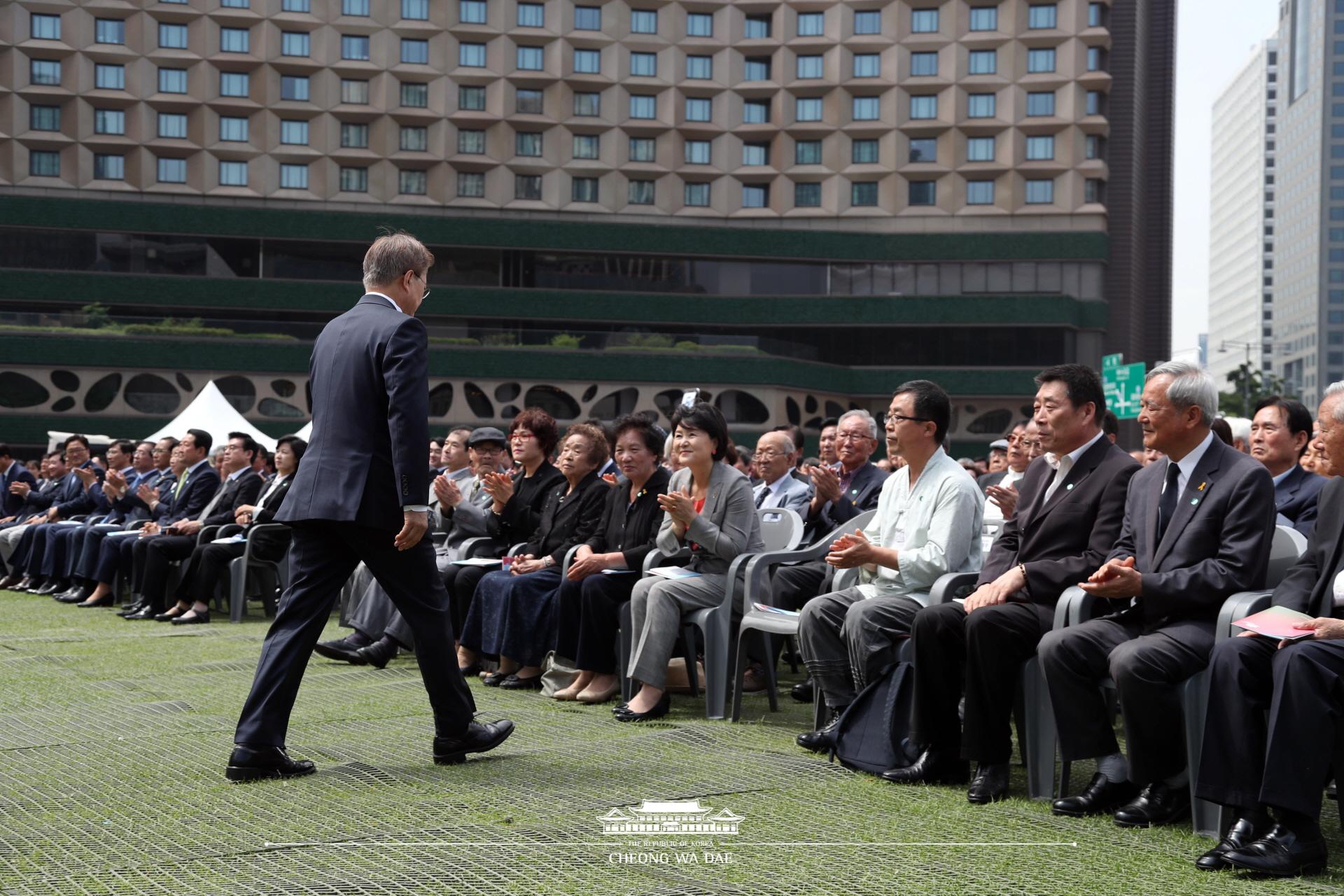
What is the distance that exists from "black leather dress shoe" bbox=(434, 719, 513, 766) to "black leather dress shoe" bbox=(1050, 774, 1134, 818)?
232cm

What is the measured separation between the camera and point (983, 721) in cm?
536

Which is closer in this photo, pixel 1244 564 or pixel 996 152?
pixel 1244 564

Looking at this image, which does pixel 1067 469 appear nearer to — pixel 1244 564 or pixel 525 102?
pixel 1244 564

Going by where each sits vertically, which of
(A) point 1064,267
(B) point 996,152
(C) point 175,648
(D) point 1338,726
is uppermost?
(B) point 996,152

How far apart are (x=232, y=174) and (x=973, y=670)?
47618mm

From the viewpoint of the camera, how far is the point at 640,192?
2003 inches

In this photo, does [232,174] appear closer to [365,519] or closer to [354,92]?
[354,92]

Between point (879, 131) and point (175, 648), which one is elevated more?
point (879, 131)

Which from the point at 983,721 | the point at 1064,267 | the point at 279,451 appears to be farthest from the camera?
the point at 1064,267

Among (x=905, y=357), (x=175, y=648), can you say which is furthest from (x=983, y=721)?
(x=905, y=357)

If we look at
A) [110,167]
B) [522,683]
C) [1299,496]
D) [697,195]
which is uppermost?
[110,167]

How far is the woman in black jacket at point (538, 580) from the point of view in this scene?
8.41 m

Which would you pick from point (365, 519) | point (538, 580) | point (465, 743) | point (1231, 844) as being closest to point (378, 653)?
point (538, 580)

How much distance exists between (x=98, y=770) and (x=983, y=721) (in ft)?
11.9
